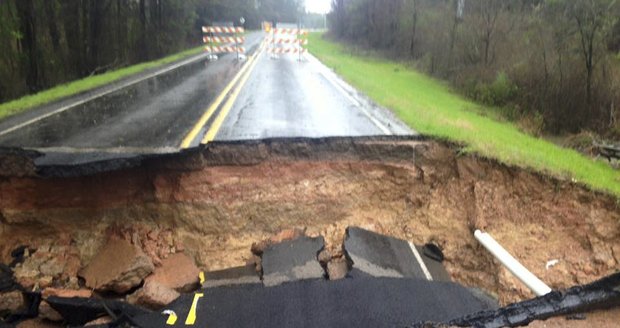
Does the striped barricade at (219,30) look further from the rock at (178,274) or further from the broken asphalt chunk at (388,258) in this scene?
the broken asphalt chunk at (388,258)

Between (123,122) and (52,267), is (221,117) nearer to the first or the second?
(123,122)

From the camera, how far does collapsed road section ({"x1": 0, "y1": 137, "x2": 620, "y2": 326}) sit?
6727mm

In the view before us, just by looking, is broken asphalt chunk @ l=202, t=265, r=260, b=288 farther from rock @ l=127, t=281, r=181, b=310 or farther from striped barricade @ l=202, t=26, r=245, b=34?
striped barricade @ l=202, t=26, r=245, b=34

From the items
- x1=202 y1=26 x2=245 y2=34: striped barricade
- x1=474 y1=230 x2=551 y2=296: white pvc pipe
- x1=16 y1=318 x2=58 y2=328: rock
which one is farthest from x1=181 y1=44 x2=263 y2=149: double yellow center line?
x1=202 y1=26 x2=245 y2=34: striped barricade

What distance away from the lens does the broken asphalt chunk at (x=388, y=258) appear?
638 centimetres

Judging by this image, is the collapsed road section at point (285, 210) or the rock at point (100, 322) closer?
the rock at point (100, 322)

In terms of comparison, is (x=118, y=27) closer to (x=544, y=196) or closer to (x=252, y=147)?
(x=252, y=147)

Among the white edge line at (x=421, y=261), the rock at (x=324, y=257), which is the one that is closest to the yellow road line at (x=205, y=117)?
the rock at (x=324, y=257)

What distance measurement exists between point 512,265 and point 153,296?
440 centimetres

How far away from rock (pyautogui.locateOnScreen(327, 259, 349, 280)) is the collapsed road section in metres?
0.12

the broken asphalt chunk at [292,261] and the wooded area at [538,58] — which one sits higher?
the wooded area at [538,58]

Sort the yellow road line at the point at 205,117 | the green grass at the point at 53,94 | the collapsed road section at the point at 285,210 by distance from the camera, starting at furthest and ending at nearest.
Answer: the green grass at the point at 53,94
the yellow road line at the point at 205,117
the collapsed road section at the point at 285,210

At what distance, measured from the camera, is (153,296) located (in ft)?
19.2

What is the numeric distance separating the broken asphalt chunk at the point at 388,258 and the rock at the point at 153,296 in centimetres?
223
